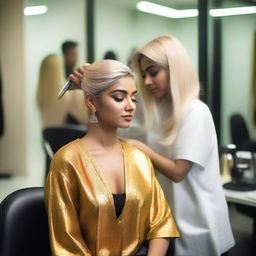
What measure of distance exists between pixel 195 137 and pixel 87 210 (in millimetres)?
462

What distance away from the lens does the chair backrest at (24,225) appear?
1210mm

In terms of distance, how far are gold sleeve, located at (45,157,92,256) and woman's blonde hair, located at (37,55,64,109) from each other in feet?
6.98

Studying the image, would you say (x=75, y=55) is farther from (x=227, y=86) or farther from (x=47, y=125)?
(x=227, y=86)

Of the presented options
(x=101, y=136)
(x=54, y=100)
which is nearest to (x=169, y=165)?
(x=101, y=136)

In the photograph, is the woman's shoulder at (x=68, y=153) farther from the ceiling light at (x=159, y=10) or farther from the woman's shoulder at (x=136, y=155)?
the ceiling light at (x=159, y=10)

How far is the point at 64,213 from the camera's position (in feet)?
3.63

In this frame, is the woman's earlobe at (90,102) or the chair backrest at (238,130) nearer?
the woman's earlobe at (90,102)

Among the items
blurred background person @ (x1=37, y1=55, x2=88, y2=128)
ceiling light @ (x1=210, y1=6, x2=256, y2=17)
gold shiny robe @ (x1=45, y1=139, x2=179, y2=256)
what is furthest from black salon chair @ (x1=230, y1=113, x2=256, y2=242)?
gold shiny robe @ (x1=45, y1=139, x2=179, y2=256)

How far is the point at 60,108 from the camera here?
326 centimetres

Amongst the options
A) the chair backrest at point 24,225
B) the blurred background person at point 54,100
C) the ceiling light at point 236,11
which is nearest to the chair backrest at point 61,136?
Result: the blurred background person at point 54,100

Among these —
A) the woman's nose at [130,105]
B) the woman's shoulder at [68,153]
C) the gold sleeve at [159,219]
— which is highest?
the woman's nose at [130,105]

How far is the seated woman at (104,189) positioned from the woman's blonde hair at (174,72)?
250 millimetres

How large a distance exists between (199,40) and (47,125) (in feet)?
4.13

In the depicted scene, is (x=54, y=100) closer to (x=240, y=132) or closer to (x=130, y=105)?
(x=240, y=132)
